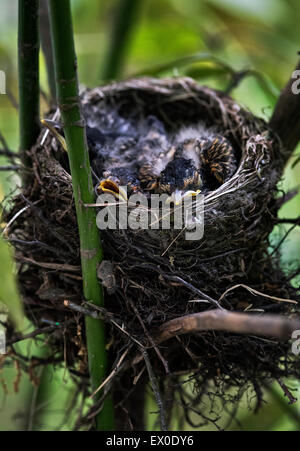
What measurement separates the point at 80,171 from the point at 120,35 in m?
1.02

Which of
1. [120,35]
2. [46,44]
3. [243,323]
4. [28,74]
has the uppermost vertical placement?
[120,35]

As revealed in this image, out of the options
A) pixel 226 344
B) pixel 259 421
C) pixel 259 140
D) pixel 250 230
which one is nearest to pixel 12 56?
pixel 259 140

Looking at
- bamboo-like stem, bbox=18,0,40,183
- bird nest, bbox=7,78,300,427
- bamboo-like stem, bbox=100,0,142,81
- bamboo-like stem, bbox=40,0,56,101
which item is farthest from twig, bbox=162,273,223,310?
bamboo-like stem, bbox=100,0,142,81

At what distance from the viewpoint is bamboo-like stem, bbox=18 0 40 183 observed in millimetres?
915

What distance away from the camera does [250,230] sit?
1.16 m

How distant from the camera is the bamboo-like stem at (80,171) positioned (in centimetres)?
67

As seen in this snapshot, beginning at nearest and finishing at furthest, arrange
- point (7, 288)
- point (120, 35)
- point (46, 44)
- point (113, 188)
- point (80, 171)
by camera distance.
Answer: point (7, 288)
point (80, 171)
point (113, 188)
point (46, 44)
point (120, 35)

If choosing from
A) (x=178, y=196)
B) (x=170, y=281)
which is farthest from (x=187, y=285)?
(x=178, y=196)

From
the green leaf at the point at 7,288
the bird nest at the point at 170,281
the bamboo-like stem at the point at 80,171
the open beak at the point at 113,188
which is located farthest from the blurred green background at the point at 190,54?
the green leaf at the point at 7,288

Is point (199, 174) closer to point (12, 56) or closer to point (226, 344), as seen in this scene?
point (226, 344)

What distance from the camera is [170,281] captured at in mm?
1067

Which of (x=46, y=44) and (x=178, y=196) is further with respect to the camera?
(x=46, y=44)

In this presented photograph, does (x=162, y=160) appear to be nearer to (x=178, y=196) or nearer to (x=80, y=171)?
(x=178, y=196)

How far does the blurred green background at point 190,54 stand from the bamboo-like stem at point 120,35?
0.7 inches
